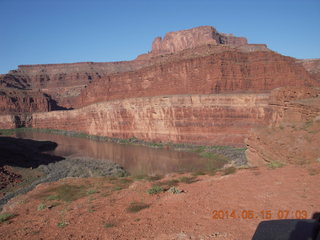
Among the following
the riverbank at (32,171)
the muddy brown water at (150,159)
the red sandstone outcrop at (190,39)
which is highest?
the red sandstone outcrop at (190,39)

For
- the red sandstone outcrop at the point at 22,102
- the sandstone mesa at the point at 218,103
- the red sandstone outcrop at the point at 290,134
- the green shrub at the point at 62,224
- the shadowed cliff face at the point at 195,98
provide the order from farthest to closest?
the red sandstone outcrop at the point at 22,102
the shadowed cliff face at the point at 195,98
the sandstone mesa at the point at 218,103
the red sandstone outcrop at the point at 290,134
the green shrub at the point at 62,224

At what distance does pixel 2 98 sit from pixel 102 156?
67462mm

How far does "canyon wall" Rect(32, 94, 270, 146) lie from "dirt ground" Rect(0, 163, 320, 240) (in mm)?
21813

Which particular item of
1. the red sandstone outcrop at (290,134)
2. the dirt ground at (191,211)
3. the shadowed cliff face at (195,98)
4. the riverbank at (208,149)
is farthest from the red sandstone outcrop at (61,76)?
the dirt ground at (191,211)

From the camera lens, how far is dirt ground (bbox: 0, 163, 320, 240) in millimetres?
5668

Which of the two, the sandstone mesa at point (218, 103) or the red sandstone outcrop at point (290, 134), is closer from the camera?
the red sandstone outcrop at point (290, 134)

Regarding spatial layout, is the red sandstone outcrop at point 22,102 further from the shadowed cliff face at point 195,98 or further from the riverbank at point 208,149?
the riverbank at point 208,149

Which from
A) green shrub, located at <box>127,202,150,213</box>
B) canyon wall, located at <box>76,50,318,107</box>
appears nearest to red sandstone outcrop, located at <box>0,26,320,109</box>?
canyon wall, located at <box>76,50,318,107</box>

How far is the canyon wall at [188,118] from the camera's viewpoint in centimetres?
3256

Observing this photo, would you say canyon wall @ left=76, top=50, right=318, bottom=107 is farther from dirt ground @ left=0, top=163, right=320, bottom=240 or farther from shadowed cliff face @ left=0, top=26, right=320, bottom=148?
A: dirt ground @ left=0, top=163, right=320, bottom=240

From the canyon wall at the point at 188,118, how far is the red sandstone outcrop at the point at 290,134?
12.7 m

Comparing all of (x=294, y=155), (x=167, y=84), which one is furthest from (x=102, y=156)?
(x=294, y=155)

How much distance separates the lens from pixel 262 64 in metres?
37.3

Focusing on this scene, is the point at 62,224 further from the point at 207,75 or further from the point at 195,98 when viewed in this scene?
the point at 207,75
